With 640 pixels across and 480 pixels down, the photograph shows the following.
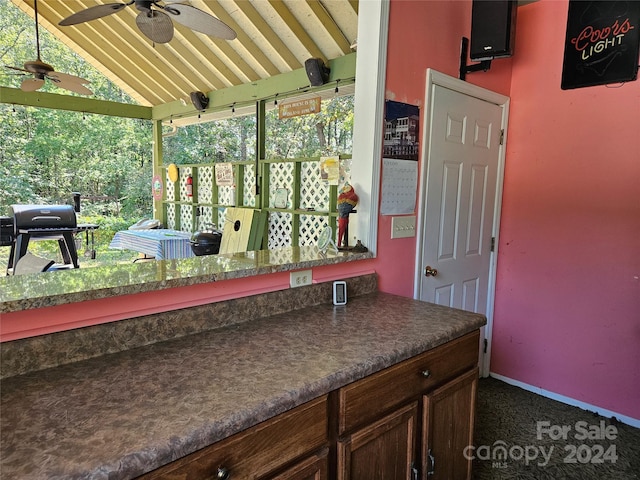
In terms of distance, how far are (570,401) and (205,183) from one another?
4.64 meters

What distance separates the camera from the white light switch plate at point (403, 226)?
2203 mm

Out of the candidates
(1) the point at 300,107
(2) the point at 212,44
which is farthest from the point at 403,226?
(2) the point at 212,44

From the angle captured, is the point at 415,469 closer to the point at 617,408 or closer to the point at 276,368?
the point at 276,368

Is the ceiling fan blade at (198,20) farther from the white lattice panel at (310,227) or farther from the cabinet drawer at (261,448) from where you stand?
the cabinet drawer at (261,448)

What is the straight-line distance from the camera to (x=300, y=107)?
3.93 meters

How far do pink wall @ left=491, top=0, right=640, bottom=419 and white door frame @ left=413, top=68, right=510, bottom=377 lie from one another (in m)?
0.06

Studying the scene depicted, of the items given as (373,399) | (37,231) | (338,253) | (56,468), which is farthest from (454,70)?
(37,231)

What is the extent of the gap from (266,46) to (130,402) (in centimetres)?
371

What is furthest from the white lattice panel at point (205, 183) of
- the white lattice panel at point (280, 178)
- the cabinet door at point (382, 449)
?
the cabinet door at point (382, 449)

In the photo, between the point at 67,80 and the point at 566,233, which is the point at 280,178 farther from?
the point at 566,233

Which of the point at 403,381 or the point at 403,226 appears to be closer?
the point at 403,381

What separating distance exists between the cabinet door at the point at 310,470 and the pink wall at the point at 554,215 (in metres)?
1.16

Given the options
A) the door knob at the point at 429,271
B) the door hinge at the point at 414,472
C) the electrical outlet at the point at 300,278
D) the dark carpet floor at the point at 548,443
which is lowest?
the dark carpet floor at the point at 548,443

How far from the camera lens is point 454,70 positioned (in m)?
2.45
